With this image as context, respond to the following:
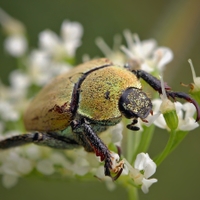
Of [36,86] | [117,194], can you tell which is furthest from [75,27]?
[117,194]

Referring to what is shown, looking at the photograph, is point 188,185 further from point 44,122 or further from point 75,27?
point 44,122

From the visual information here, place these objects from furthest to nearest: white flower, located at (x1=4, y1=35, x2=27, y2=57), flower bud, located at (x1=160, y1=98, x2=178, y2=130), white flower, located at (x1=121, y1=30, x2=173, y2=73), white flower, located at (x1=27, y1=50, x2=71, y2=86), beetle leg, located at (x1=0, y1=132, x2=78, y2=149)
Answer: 1. white flower, located at (x1=4, y1=35, x2=27, y2=57)
2. white flower, located at (x1=27, y1=50, x2=71, y2=86)
3. white flower, located at (x1=121, y1=30, x2=173, y2=73)
4. beetle leg, located at (x1=0, y1=132, x2=78, y2=149)
5. flower bud, located at (x1=160, y1=98, x2=178, y2=130)

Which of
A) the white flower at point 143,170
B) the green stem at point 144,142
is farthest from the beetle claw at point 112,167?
the green stem at point 144,142

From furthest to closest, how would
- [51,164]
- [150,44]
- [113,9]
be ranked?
[113,9] → [150,44] → [51,164]

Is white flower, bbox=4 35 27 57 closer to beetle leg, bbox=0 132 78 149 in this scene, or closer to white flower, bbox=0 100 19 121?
white flower, bbox=0 100 19 121

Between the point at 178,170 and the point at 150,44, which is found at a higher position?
the point at 150,44

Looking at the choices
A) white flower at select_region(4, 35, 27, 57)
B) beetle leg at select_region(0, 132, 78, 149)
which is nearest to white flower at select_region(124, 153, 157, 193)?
beetle leg at select_region(0, 132, 78, 149)

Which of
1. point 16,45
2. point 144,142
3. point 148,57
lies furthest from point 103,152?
point 16,45
